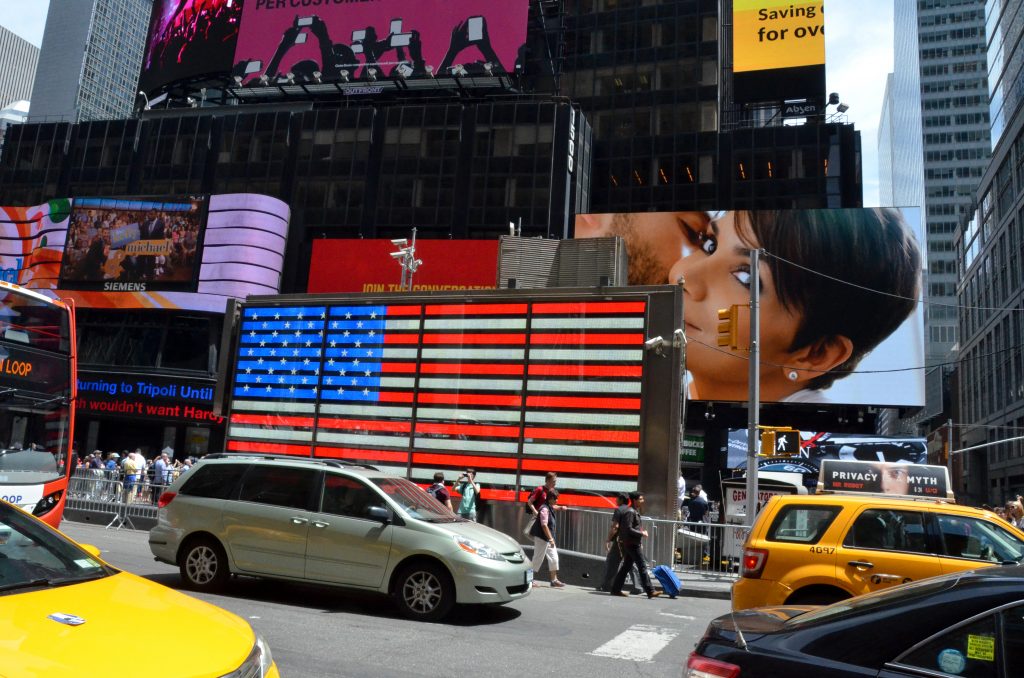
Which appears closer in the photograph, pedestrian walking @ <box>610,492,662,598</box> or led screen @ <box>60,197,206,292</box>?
pedestrian walking @ <box>610,492,662,598</box>

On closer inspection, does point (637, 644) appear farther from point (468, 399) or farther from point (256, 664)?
point (468, 399)

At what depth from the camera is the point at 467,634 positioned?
8.52m

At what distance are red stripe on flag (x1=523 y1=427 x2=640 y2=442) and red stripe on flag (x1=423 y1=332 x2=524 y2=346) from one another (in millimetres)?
1964

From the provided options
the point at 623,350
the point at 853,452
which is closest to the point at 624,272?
the point at 623,350

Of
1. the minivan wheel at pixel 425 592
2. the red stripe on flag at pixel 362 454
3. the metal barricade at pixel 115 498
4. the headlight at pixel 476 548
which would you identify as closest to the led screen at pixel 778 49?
the red stripe on flag at pixel 362 454

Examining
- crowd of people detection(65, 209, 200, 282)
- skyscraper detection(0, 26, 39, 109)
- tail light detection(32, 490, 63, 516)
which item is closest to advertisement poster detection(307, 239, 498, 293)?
crowd of people detection(65, 209, 200, 282)

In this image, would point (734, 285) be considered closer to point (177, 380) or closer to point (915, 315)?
point (915, 315)

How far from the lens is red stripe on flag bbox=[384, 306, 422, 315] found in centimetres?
1814

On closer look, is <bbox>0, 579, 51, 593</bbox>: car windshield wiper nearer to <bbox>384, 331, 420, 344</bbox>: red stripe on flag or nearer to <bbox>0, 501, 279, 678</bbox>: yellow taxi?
<bbox>0, 501, 279, 678</bbox>: yellow taxi

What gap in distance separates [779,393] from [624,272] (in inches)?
1204

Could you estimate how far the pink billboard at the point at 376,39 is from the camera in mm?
54125

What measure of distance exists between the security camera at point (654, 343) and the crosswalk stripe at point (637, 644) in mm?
6788

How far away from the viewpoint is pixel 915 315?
151ft

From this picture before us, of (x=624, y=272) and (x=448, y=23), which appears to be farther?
(x=448, y=23)
